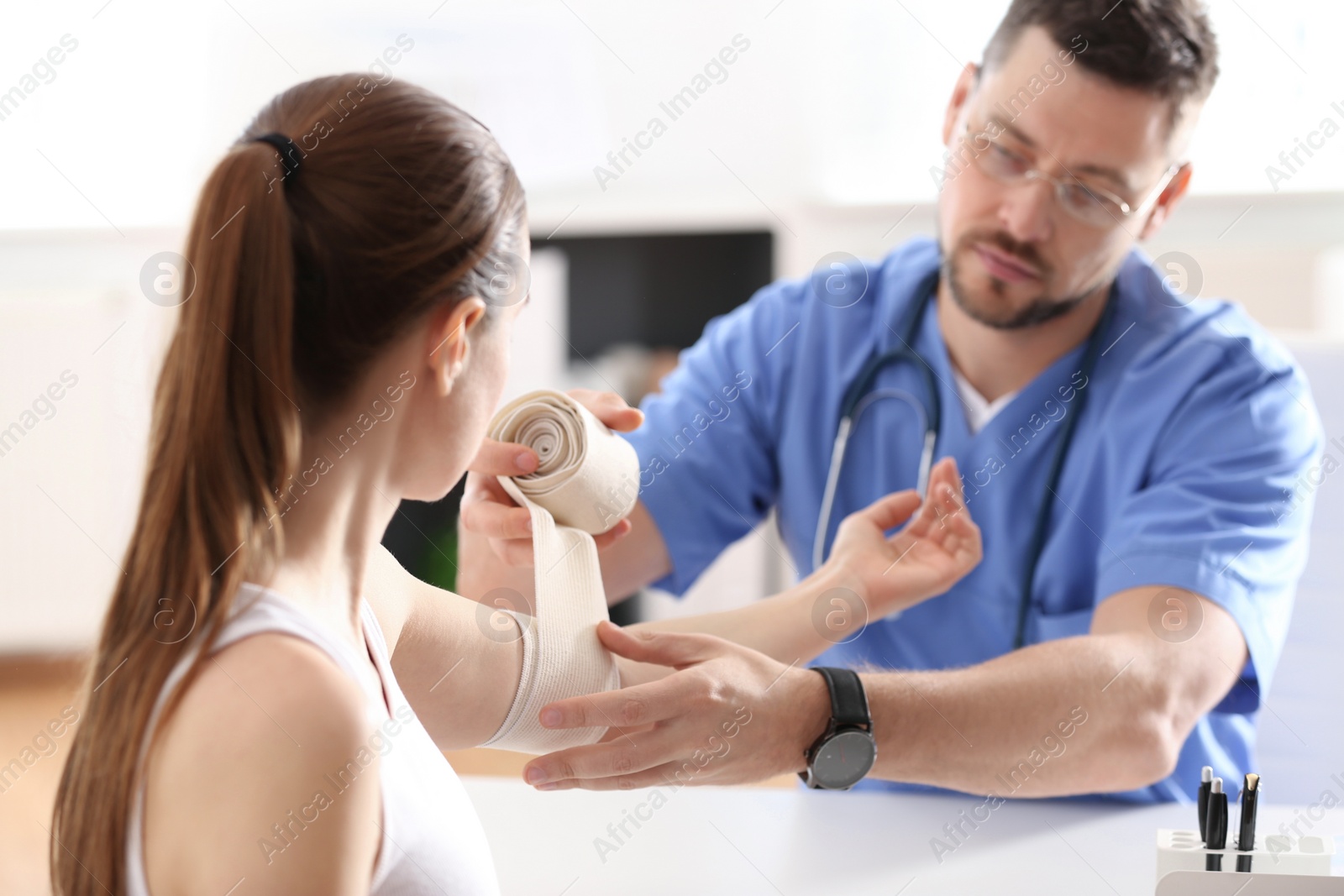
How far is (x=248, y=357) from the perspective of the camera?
553 millimetres

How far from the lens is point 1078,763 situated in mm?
964

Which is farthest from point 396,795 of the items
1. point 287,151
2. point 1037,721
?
point 1037,721

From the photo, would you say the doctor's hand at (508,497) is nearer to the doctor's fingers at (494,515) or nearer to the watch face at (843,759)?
the doctor's fingers at (494,515)

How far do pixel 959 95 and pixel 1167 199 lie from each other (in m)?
0.26

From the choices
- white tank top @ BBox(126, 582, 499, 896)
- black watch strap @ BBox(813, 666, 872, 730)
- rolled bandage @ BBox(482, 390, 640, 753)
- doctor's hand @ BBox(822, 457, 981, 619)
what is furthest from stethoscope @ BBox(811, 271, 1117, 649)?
white tank top @ BBox(126, 582, 499, 896)

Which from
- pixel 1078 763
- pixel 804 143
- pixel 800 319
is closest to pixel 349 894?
pixel 1078 763

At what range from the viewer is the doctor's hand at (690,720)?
740mm

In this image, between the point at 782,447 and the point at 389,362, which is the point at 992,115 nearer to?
the point at 782,447

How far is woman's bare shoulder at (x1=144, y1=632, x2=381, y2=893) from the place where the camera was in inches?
19.0

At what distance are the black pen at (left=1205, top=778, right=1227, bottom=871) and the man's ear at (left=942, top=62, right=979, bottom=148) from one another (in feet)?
2.75

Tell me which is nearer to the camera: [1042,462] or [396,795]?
[396,795]

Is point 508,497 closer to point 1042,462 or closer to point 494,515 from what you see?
point 494,515

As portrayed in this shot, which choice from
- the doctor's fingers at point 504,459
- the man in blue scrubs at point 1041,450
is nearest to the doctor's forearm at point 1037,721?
the man in blue scrubs at point 1041,450

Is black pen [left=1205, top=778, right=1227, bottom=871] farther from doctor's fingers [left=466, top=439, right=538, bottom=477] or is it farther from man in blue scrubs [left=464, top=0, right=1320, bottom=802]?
doctor's fingers [left=466, top=439, right=538, bottom=477]
